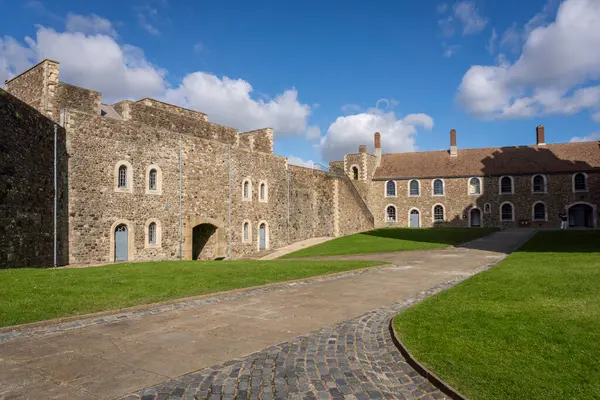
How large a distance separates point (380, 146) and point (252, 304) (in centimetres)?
4317

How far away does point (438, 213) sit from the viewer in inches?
1793

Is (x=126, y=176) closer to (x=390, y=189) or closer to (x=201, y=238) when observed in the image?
(x=201, y=238)

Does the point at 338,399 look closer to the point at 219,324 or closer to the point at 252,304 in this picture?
the point at 219,324

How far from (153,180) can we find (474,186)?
3476cm

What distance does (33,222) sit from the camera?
46.2 ft

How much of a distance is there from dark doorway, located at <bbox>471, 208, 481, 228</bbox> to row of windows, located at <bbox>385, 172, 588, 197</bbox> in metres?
1.93

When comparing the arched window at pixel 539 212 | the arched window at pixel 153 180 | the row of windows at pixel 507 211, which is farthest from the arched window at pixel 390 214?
the arched window at pixel 153 180

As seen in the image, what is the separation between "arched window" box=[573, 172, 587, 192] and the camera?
1532 inches

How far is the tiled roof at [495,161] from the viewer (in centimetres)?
4022

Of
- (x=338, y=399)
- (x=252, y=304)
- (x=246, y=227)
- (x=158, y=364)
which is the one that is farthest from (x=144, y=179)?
(x=338, y=399)

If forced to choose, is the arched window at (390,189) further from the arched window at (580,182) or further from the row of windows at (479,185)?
the arched window at (580,182)

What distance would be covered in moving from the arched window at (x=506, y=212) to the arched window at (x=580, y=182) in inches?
228

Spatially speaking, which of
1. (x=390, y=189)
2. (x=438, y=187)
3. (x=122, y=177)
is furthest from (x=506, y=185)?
(x=122, y=177)

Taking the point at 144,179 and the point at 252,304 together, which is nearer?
the point at 252,304
